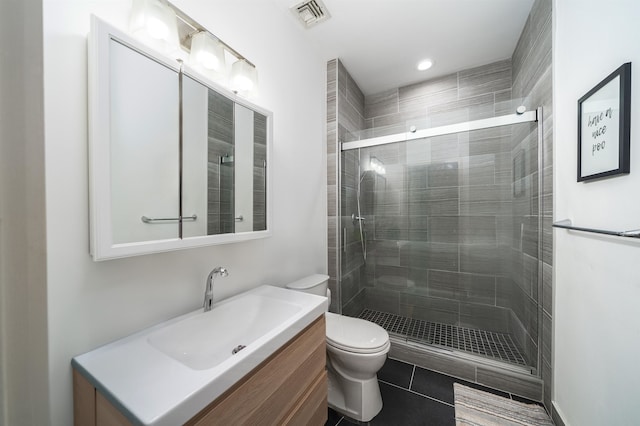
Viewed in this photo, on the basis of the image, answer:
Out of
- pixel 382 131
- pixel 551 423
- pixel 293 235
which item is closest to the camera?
pixel 551 423

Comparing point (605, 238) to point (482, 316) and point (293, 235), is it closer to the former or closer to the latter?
point (482, 316)

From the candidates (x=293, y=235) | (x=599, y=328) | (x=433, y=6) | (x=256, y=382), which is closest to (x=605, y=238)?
(x=599, y=328)

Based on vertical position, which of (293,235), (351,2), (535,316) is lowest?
(535,316)

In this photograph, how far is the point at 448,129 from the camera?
1.89m

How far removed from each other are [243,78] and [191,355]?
129cm

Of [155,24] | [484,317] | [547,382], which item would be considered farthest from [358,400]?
[155,24]

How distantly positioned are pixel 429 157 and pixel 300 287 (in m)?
1.56

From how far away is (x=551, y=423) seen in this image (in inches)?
49.6

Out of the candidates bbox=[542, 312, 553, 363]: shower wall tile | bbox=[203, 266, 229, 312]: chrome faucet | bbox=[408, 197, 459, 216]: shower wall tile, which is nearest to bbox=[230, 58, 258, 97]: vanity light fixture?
bbox=[203, 266, 229, 312]: chrome faucet

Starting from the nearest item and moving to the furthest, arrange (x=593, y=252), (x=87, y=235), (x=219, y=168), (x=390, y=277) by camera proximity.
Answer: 1. (x=87, y=235)
2. (x=593, y=252)
3. (x=219, y=168)
4. (x=390, y=277)

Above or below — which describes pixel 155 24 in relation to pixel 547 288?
above

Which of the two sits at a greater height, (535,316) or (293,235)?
(293,235)

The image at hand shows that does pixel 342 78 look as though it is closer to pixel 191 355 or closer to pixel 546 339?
pixel 191 355

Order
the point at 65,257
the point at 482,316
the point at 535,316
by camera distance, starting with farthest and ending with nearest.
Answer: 1. the point at 482,316
2. the point at 535,316
3. the point at 65,257
